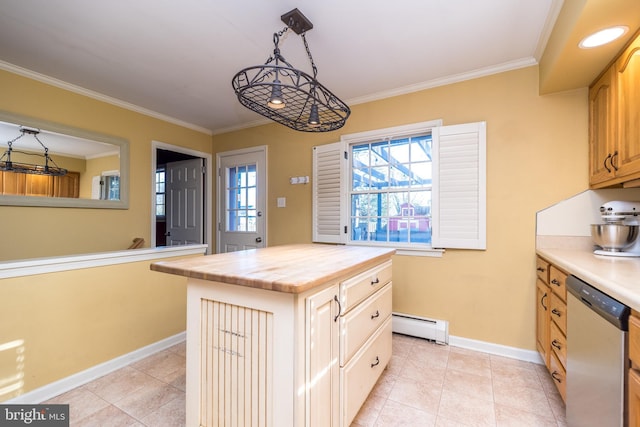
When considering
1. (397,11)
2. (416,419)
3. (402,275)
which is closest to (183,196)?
(402,275)

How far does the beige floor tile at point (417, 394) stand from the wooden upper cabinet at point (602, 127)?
1832 mm

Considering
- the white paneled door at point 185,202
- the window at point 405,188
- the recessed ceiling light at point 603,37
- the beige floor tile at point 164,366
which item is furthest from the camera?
the white paneled door at point 185,202

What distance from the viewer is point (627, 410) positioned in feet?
3.17

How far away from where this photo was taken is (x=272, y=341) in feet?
3.68

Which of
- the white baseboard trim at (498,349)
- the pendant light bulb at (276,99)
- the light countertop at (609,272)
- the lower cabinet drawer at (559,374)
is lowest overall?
the white baseboard trim at (498,349)

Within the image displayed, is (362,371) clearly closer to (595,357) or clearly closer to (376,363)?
(376,363)

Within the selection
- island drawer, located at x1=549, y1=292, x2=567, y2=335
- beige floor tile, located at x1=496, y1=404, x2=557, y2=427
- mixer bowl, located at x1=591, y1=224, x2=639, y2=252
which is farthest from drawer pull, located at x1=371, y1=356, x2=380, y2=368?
mixer bowl, located at x1=591, y1=224, x2=639, y2=252

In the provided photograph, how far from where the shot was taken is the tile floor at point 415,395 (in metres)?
1.62

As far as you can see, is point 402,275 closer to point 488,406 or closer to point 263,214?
point 488,406

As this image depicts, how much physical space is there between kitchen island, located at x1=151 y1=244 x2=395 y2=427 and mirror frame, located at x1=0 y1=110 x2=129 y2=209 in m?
2.17

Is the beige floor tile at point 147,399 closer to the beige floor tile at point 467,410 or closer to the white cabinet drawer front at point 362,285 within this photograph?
the white cabinet drawer front at point 362,285

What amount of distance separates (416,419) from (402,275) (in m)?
1.33

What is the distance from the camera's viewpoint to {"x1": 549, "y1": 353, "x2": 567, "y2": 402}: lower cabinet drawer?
5.22 ft

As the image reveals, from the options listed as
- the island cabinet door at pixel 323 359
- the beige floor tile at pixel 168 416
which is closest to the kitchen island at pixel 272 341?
the island cabinet door at pixel 323 359
